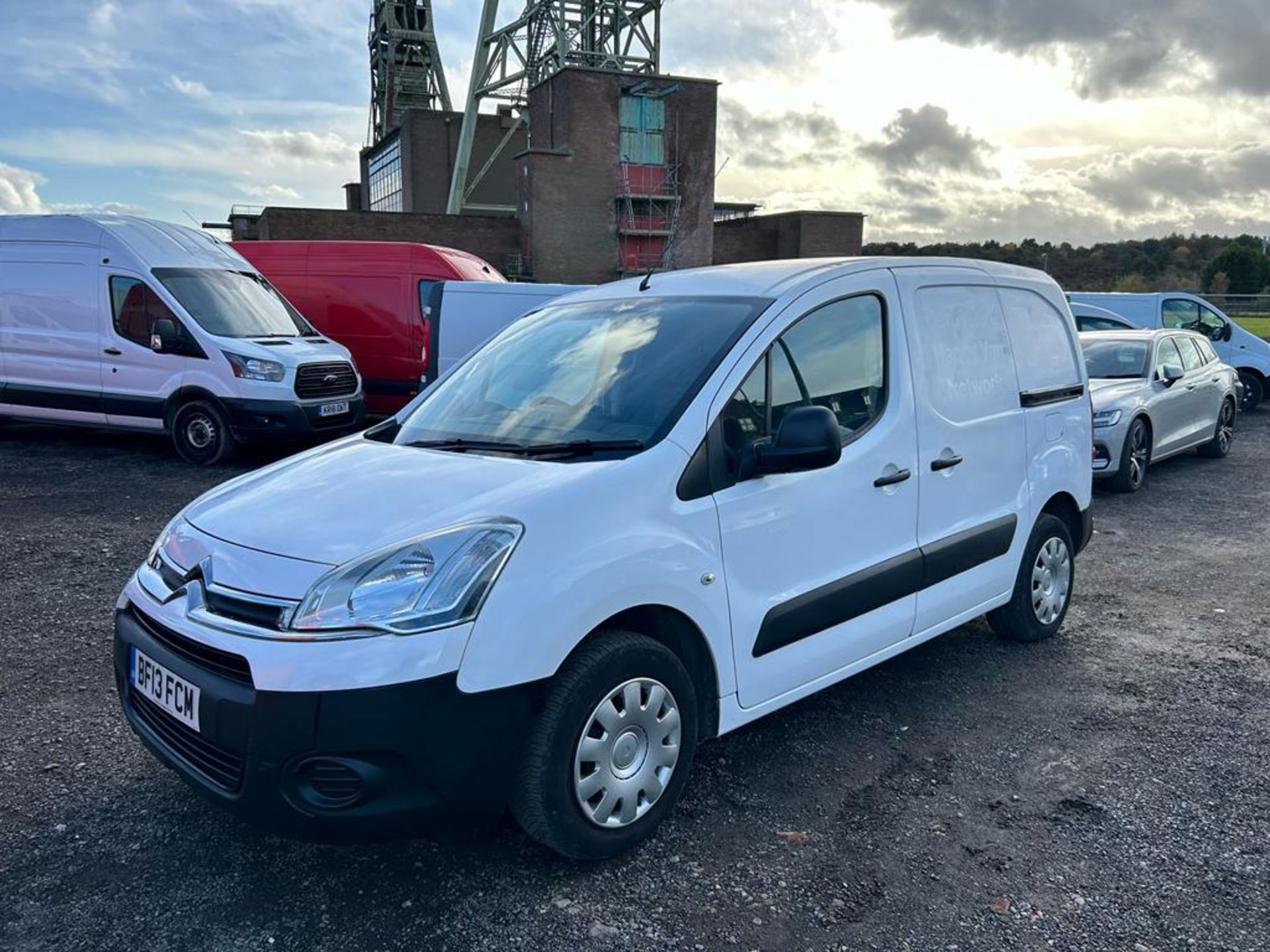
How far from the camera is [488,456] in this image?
3324 millimetres

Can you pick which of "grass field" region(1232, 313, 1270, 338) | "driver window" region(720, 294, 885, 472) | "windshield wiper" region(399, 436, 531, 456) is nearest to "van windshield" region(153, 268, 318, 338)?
"windshield wiper" region(399, 436, 531, 456)

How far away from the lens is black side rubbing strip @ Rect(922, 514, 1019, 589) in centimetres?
412

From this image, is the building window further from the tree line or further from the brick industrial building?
the tree line

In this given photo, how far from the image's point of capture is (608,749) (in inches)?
116

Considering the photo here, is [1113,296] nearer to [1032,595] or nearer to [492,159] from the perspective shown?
[1032,595]

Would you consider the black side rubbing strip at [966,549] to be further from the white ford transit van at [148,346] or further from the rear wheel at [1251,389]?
the rear wheel at [1251,389]

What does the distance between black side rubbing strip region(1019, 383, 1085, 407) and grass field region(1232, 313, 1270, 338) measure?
79.6 feet

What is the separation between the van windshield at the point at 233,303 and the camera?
399 inches

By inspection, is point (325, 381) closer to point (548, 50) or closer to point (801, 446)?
point (801, 446)

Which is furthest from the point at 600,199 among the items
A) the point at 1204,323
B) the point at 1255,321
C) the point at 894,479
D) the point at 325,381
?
the point at 894,479

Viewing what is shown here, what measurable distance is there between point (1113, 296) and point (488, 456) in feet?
48.9

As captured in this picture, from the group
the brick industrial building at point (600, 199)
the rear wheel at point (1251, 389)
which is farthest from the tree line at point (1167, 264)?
the rear wheel at point (1251, 389)

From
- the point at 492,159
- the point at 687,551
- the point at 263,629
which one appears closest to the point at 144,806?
the point at 263,629

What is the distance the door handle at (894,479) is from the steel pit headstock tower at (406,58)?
164 feet
